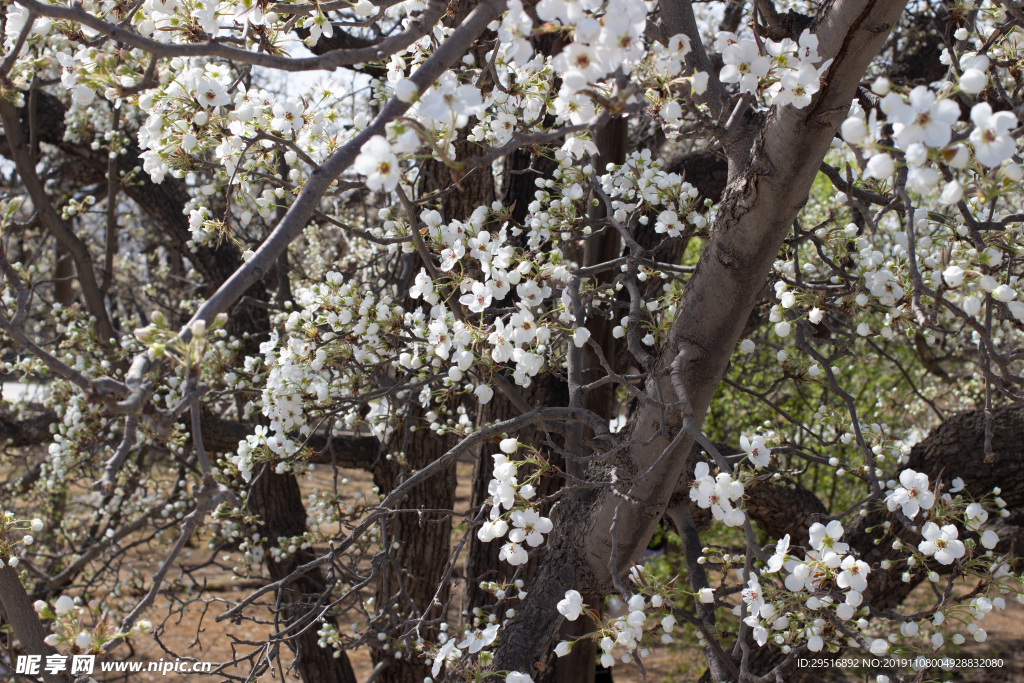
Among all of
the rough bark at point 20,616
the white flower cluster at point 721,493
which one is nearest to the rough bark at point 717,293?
the white flower cluster at point 721,493

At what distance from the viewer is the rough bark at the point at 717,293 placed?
5.11 ft

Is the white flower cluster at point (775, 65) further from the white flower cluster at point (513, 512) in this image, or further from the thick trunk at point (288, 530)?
the thick trunk at point (288, 530)

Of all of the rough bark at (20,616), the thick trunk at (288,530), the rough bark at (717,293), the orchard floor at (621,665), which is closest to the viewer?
the rough bark at (717,293)

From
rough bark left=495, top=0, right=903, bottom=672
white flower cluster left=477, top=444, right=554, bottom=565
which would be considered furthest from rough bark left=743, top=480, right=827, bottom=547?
white flower cluster left=477, top=444, right=554, bottom=565

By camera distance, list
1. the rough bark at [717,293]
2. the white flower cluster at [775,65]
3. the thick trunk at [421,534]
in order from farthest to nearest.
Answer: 1. the thick trunk at [421,534]
2. the rough bark at [717,293]
3. the white flower cluster at [775,65]

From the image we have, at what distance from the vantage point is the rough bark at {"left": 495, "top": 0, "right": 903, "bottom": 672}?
1557mm

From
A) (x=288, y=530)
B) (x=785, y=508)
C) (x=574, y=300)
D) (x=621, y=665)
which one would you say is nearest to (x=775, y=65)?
(x=574, y=300)

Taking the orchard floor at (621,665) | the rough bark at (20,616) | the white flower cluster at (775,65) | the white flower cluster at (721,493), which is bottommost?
the orchard floor at (621,665)

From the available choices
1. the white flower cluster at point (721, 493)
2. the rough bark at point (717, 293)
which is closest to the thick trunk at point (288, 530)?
the rough bark at point (717, 293)

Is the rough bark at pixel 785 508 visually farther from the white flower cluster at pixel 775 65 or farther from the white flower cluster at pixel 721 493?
the white flower cluster at pixel 775 65

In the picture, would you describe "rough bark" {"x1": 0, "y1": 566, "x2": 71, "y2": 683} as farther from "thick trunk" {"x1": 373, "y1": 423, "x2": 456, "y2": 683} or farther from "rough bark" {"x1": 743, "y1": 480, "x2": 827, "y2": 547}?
"rough bark" {"x1": 743, "y1": 480, "x2": 827, "y2": 547}

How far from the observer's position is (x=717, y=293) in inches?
73.7

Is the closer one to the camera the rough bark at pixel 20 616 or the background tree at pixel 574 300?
the background tree at pixel 574 300

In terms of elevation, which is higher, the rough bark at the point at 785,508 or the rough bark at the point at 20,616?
the rough bark at the point at 785,508
